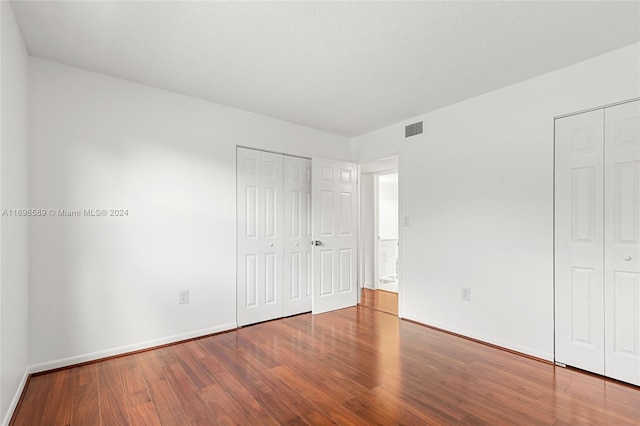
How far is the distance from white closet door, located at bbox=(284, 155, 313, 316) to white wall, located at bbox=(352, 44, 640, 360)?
1272mm

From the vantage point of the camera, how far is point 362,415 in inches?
76.5

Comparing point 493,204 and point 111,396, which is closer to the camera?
point 111,396

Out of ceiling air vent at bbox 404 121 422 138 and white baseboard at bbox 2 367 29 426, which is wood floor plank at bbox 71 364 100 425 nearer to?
white baseboard at bbox 2 367 29 426

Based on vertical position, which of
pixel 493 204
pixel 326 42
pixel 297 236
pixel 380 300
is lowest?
pixel 380 300

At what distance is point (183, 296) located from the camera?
10.5 ft

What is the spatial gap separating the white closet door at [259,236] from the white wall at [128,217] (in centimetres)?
14

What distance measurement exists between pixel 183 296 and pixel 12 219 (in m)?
1.55

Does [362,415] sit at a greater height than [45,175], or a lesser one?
lesser

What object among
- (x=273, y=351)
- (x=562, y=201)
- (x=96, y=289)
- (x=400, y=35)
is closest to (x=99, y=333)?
(x=96, y=289)

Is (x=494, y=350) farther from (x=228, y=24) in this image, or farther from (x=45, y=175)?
(x=45, y=175)

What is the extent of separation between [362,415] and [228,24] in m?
2.68

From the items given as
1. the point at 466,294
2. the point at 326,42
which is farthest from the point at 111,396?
the point at 466,294

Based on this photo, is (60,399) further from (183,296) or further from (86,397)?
(183,296)

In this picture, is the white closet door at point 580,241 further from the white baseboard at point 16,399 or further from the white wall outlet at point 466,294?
the white baseboard at point 16,399
